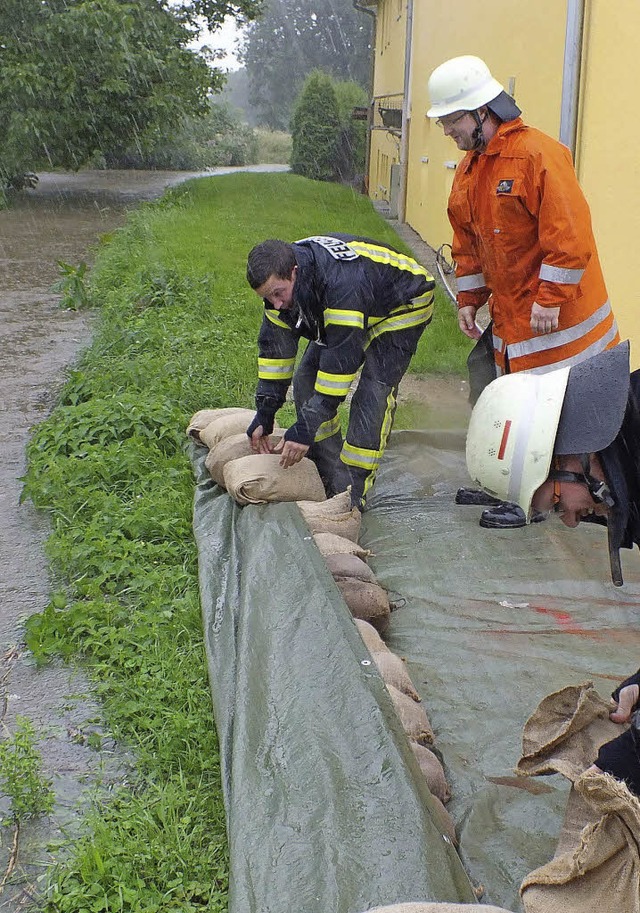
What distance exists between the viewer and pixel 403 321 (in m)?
4.46

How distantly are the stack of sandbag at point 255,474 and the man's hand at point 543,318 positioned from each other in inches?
Result: 44.9

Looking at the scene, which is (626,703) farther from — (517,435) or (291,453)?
(291,453)

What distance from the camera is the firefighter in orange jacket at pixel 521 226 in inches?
152

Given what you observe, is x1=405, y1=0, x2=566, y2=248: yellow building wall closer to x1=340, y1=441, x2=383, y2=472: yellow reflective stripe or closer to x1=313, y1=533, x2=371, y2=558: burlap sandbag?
x1=340, y1=441, x2=383, y2=472: yellow reflective stripe

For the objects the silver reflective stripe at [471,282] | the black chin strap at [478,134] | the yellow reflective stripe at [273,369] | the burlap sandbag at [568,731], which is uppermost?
the black chin strap at [478,134]

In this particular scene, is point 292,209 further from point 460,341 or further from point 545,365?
point 545,365

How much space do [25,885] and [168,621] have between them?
1260mm

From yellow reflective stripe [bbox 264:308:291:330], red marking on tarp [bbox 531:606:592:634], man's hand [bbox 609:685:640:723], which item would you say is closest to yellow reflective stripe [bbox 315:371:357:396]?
yellow reflective stripe [bbox 264:308:291:330]

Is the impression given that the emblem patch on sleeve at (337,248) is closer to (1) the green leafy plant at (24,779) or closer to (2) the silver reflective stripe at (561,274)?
(2) the silver reflective stripe at (561,274)

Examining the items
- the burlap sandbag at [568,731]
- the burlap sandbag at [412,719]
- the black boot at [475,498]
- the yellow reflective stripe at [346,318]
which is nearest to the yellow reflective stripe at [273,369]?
the yellow reflective stripe at [346,318]

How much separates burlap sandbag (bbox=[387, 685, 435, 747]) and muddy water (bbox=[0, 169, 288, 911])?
2.85 feet

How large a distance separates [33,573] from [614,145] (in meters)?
3.86

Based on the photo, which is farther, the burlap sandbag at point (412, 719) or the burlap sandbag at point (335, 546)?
the burlap sandbag at point (335, 546)

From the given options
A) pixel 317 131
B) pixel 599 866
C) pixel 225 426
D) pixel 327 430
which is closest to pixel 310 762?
pixel 599 866
